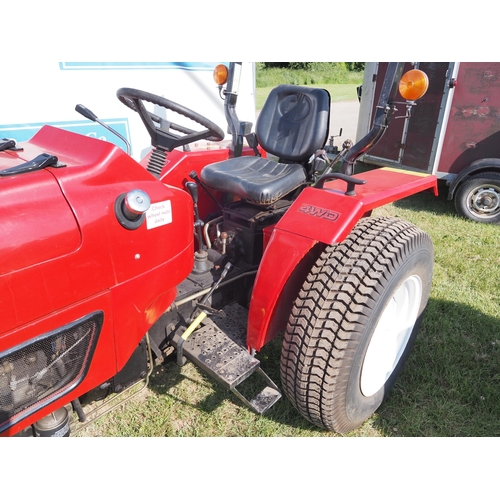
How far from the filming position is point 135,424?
170cm

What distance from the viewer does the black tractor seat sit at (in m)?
1.81

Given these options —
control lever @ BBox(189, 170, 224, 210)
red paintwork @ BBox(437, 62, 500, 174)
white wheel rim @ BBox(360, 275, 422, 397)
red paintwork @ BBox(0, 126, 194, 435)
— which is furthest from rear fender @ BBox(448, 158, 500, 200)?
red paintwork @ BBox(0, 126, 194, 435)

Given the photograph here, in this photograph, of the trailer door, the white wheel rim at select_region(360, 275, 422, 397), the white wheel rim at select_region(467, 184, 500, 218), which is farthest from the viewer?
the trailer door

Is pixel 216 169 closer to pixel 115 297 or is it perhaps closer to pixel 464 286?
pixel 115 297

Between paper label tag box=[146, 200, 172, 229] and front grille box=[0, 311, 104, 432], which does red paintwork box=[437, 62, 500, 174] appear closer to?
paper label tag box=[146, 200, 172, 229]

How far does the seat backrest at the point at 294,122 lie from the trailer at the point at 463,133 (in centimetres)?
195

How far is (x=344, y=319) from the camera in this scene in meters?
1.39

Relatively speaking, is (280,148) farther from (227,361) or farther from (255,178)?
(227,361)

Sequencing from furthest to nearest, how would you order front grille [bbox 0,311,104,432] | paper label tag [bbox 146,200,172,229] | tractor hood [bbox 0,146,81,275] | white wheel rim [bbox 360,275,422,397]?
white wheel rim [bbox 360,275,422,397] < paper label tag [bbox 146,200,172,229] < front grille [bbox 0,311,104,432] < tractor hood [bbox 0,146,81,275]

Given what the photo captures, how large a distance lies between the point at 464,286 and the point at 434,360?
0.83 meters

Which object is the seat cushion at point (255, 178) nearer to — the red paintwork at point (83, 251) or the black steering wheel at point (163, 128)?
the black steering wheel at point (163, 128)

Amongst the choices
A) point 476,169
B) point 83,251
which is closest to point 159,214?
point 83,251

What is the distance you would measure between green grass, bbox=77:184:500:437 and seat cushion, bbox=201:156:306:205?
82 cm

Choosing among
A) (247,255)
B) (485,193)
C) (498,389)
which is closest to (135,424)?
(247,255)
